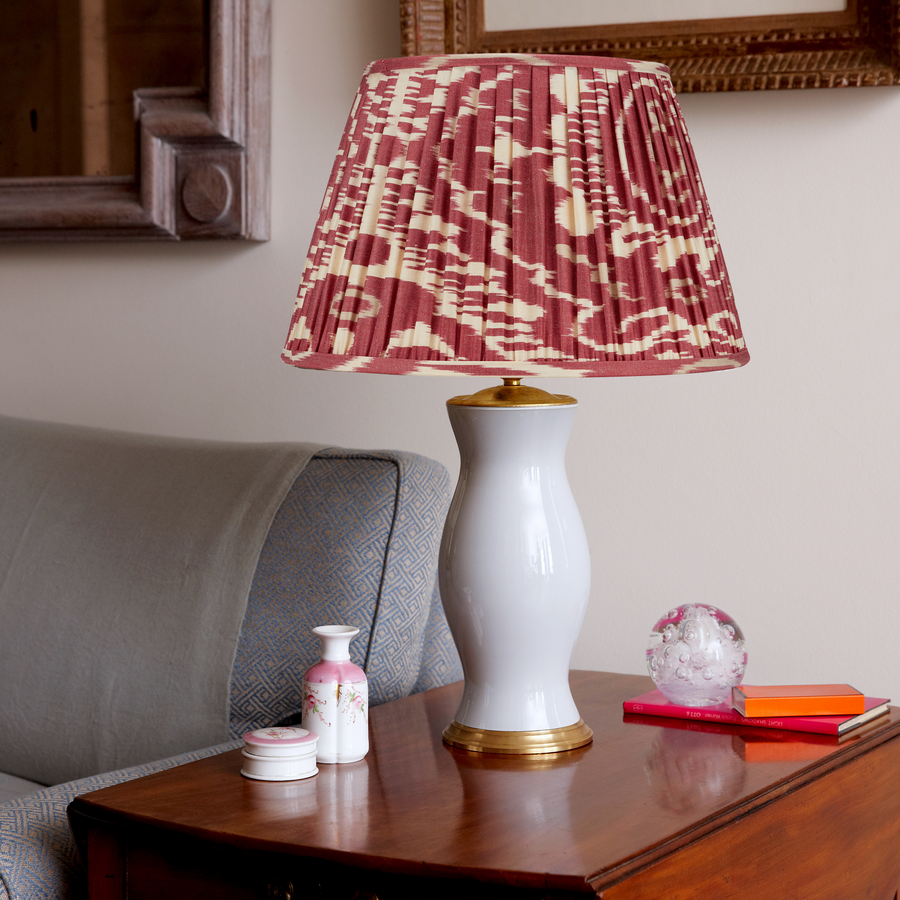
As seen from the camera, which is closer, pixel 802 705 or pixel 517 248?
pixel 517 248

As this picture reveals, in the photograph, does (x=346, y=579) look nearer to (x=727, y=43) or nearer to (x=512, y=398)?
(x=512, y=398)

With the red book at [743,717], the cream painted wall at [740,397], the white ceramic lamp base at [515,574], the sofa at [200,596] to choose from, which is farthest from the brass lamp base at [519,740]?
the cream painted wall at [740,397]

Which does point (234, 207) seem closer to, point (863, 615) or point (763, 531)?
point (763, 531)

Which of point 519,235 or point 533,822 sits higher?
point 519,235

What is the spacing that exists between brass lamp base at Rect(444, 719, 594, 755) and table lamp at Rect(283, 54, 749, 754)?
0.10 metres

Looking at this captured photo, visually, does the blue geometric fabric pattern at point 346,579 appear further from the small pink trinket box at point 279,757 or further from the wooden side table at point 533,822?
the small pink trinket box at point 279,757

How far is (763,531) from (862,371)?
0.24 meters

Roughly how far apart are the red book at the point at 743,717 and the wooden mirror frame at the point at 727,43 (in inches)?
29.5

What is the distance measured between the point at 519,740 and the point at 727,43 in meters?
0.91

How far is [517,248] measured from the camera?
880 millimetres

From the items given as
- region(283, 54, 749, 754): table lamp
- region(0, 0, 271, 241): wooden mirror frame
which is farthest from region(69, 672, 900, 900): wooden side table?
region(0, 0, 271, 241): wooden mirror frame

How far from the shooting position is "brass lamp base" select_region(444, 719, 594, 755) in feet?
3.42

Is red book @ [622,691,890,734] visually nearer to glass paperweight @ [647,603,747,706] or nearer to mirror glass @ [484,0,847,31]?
glass paperweight @ [647,603,747,706]

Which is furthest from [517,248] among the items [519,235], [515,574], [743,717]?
[743,717]
